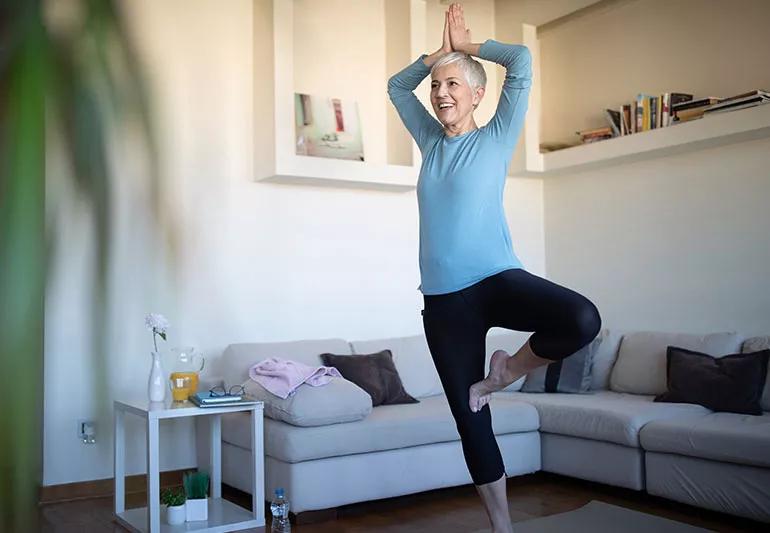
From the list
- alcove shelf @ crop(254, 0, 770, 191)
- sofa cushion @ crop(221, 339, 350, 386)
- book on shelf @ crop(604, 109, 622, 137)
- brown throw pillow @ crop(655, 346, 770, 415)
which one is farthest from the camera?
book on shelf @ crop(604, 109, 622, 137)

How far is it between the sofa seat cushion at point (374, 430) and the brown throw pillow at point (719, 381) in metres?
0.69

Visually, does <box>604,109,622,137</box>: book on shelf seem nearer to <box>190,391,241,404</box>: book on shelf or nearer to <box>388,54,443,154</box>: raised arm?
<box>388,54,443,154</box>: raised arm

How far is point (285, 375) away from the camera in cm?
343

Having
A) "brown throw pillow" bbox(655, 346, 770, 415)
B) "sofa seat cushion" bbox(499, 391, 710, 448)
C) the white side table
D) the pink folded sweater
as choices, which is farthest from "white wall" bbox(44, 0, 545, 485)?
"brown throw pillow" bbox(655, 346, 770, 415)

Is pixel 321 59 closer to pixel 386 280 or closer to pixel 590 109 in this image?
pixel 386 280

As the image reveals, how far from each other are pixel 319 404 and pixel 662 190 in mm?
2406

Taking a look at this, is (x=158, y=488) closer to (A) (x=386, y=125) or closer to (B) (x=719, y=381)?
(B) (x=719, y=381)

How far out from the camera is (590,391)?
4262mm

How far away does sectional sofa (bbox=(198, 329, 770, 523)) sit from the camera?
3146 millimetres

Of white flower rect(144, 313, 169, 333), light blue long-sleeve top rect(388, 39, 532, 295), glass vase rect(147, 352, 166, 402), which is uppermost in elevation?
light blue long-sleeve top rect(388, 39, 532, 295)

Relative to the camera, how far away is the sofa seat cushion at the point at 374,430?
3.24 m

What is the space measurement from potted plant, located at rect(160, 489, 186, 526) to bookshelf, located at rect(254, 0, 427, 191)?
1681 millimetres

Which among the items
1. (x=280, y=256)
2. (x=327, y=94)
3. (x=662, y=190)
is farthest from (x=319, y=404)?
(x=662, y=190)

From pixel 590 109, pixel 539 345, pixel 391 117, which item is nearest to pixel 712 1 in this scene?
pixel 590 109
